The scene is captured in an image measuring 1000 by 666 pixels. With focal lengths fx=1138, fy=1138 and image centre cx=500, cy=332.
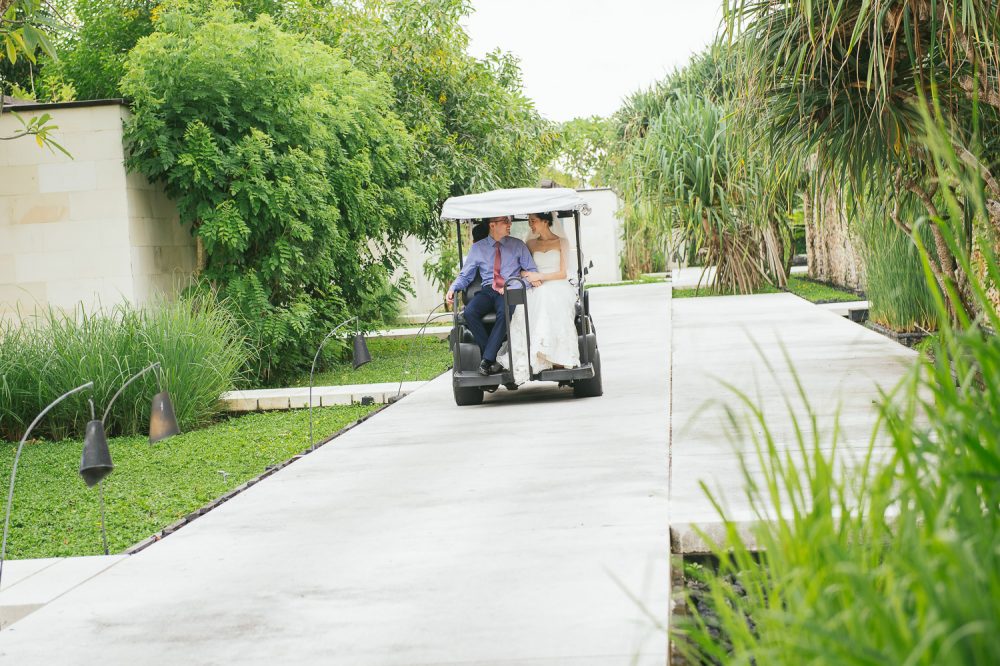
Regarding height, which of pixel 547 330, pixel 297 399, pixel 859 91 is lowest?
pixel 297 399

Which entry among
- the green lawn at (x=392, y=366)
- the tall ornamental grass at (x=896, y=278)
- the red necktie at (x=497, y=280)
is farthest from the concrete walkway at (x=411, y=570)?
the tall ornamental grass at (x=896, y=278)

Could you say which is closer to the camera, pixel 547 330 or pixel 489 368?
pixel 547 330

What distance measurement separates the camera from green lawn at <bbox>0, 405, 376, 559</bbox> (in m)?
5.81

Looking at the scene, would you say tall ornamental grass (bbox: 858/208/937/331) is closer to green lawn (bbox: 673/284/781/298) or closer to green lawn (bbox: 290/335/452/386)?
green lawn (bbox: 290/335/452/386)

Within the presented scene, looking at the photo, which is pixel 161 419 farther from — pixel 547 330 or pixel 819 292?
pixel 819 292

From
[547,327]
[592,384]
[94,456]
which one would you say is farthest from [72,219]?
[94,456]

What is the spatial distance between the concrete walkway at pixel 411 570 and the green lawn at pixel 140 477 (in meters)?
0.42

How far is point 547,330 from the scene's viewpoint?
356 inches

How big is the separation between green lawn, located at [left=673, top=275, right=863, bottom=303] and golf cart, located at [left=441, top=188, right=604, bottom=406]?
992cm

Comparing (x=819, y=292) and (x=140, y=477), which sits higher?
(x=819, y=292)

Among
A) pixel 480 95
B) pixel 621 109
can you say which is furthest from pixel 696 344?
pixel 621 109

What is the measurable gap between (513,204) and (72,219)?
16.5ft

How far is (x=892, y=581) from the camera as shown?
1859 millimetres

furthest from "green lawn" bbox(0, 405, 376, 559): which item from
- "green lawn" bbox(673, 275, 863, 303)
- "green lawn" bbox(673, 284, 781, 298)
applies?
"green lawn" bbox(673, 284, 781, 298)
